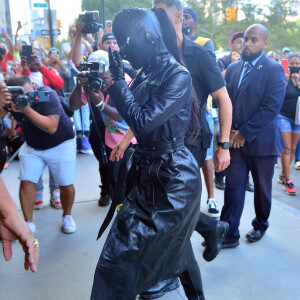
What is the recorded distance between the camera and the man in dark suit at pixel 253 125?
3.30 m

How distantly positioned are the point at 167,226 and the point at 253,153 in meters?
1.77

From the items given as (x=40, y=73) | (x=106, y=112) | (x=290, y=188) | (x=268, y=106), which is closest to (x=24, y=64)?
(x=40, y=73)

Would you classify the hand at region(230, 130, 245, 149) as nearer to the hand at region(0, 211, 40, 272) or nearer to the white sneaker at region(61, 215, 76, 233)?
the white sneaker at region(61, 215, 76, 233)

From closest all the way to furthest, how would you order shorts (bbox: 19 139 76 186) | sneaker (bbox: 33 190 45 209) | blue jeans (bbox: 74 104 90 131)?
shorts (bbox: 19 139 76 186), sneaker (bbox: 33 190 45 209), blue jeans (bbox: 74 104 90 131)

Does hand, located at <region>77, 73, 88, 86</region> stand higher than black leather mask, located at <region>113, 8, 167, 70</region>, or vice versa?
black leather mask, located at <region>113, 8, 167, 70</region>

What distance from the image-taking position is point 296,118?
5512 mm

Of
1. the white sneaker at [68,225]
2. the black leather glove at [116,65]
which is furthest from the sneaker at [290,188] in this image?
the black leather glove at [116,65]

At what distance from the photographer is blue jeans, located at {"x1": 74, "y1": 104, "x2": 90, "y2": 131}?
7.54 m

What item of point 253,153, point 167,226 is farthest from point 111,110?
point 167,226

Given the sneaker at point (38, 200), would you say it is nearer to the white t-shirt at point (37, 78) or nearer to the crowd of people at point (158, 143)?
the crowd of people at point (158, 143)

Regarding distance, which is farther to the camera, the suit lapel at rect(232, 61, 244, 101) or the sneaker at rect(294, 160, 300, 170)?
the sneaker at rect(294, 160, 300, 170)

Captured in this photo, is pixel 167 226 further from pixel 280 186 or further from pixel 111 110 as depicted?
pixel 280 186

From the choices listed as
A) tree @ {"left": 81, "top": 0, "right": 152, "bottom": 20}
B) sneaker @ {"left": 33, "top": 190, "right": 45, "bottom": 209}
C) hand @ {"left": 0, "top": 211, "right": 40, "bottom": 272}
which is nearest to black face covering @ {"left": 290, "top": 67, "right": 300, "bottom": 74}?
sneaker @ {"left": 33, "top": 190, "right": 45, "bottom": 209}

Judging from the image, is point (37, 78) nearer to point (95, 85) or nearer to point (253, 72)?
point (95, 85)
